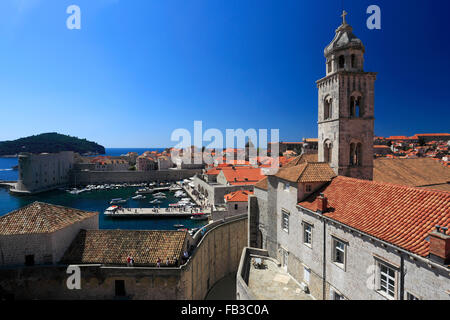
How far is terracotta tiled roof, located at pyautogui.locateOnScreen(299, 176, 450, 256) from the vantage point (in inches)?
285

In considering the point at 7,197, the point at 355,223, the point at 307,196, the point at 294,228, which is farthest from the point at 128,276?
the point at 7,197

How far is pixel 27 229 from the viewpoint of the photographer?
41.4ft

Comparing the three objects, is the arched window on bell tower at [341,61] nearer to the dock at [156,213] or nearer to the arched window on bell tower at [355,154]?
the arched window on bell tower at [355,154]

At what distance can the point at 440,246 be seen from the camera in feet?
19.7

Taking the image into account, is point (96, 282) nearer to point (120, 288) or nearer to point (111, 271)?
point (111, 271)

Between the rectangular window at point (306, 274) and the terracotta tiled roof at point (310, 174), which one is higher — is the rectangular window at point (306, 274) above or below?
below

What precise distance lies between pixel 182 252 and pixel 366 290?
930 cm

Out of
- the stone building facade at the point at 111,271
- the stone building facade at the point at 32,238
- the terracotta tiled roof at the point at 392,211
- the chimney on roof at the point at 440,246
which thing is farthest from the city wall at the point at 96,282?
the chimney on roof at the point at 440,246

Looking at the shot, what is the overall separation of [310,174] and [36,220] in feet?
51.7

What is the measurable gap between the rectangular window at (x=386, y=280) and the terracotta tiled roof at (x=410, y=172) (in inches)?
488

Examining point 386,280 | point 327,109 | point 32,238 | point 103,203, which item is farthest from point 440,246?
point 103,203

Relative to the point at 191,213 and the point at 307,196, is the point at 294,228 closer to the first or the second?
the point at 307,196

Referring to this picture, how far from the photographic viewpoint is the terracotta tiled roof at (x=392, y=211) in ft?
23.8

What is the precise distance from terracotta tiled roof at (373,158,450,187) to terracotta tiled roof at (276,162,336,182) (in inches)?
307
